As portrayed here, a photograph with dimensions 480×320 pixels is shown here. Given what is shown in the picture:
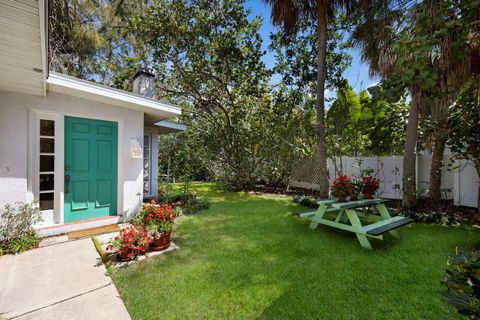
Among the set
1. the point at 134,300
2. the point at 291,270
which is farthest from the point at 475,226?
the point at 134,300

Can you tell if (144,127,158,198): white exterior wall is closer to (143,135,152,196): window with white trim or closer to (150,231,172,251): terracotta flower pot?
(143,135,152,196): window with white trim

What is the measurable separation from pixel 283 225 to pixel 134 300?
3316mm

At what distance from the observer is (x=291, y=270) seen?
296 centimetres

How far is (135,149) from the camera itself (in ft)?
16.2

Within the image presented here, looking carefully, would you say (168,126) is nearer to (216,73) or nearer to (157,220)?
(216,73)

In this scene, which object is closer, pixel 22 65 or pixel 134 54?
pixel 22 65

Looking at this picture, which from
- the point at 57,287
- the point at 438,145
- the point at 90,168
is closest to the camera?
the point at 57,287

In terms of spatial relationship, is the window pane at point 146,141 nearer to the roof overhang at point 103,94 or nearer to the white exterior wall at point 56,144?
the roof overhang at point 103,94

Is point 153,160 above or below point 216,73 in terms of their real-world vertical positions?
below

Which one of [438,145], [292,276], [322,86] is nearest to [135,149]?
[292,276]

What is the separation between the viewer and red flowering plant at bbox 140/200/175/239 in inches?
141

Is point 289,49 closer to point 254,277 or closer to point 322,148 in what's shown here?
point 322,148

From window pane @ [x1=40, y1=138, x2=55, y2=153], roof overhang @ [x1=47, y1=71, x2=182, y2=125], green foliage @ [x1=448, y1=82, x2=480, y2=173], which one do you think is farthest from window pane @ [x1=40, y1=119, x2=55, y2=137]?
green foliage @ [x1=448, y1=82, x2=480, y2=173]

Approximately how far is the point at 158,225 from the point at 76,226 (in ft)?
6.71
